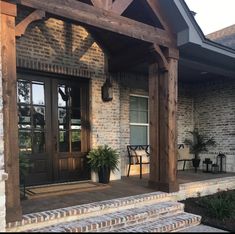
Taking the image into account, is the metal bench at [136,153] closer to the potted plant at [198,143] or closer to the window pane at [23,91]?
the potted plant at [198,143]

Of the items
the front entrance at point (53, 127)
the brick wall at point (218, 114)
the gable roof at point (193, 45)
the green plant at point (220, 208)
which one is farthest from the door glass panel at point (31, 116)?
the brick wall at point (218, 114)

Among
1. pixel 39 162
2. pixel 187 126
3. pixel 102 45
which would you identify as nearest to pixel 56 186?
pixel 39 162

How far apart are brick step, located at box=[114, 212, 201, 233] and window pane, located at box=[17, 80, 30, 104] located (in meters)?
3.18

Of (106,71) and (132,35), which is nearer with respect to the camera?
(132,35)

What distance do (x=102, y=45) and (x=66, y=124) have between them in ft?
6.71

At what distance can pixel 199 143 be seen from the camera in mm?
9594

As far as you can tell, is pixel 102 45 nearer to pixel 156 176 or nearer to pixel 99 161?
pixel 99 161

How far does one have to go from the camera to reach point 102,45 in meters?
6.99

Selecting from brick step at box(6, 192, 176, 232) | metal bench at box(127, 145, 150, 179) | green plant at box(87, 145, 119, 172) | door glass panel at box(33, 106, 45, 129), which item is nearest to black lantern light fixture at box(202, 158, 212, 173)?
metal bench at box(127, 145, 150, 179)

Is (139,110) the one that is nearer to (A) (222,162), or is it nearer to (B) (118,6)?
(A) (222,162)

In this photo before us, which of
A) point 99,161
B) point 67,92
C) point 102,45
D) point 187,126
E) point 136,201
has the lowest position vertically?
point 136,201

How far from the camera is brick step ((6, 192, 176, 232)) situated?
149 inches

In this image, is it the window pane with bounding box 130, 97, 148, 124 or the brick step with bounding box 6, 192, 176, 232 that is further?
the window pane with bounding box 130, 97, 148, 124

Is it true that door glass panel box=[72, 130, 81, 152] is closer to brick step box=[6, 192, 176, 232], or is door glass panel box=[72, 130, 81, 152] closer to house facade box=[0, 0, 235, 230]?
house facade box=[0, 0, 235, 230]
